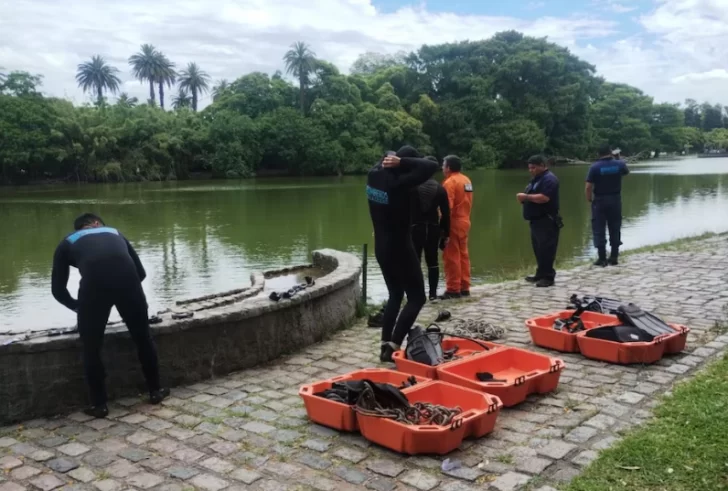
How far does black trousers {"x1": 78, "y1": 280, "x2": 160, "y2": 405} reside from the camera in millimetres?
4223

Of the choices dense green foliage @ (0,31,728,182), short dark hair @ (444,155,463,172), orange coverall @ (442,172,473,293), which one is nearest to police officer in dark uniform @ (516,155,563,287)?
orange coverall @ (442,172,473,293)

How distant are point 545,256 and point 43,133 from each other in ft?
134

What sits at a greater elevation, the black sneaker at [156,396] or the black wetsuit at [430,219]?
the black wetsuit at [430,219]

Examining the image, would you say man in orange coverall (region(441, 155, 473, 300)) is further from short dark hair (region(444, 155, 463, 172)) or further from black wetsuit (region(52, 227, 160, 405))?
black wetsuit (region(52, 227, 160, 405))

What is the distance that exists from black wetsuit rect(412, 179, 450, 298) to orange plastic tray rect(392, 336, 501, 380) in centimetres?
196

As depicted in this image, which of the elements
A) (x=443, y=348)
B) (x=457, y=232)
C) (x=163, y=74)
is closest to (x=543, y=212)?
(x=457, y=232)

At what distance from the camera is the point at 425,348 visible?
15.6ft

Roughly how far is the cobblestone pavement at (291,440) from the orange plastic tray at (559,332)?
0.47 feet

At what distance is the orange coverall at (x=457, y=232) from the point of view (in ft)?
25.3

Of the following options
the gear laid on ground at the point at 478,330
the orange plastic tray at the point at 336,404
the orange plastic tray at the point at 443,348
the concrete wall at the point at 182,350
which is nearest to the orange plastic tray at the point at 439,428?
the orange plastic tray at the point at 336,404

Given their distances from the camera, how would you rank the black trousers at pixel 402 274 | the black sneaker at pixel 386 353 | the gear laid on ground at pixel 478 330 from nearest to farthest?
the black trousers at pixel 402 274
the black sneaker at pixel 386 353
the gear laid on ground at pixel 478 330

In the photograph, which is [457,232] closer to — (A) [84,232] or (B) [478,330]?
(B) [478,330]

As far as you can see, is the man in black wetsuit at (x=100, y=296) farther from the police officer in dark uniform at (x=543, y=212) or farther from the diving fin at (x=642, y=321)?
the police officer in dark uniform at (x=543, y=212)

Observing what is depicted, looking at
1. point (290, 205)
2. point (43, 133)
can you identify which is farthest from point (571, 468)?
point (43, 133)
